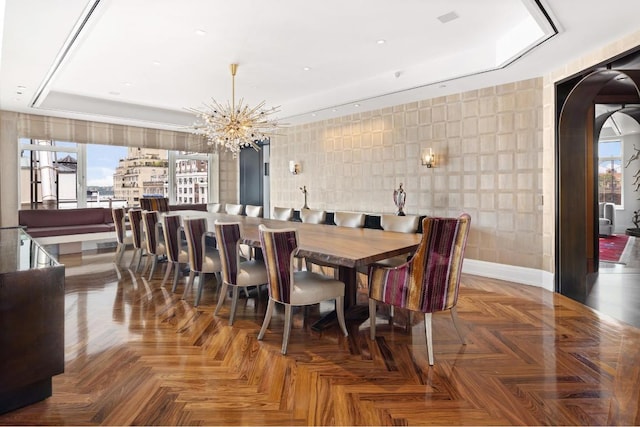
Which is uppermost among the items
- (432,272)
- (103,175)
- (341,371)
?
(103,175)

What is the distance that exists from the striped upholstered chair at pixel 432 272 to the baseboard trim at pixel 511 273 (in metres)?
2.44

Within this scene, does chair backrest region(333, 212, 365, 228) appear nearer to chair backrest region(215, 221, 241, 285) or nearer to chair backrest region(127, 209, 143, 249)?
chair backrest region(215, 221, 241, 285)

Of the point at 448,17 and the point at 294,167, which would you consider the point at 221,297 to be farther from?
the point at 294,167

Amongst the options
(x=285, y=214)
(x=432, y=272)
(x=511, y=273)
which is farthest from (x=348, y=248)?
(x=511, y=273)

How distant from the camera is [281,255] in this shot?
2.61 metres

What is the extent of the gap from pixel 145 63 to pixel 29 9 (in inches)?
75.9

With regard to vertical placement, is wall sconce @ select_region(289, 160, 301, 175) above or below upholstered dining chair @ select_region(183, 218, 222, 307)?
above

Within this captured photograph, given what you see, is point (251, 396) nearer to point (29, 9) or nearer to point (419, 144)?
point (29, 9)

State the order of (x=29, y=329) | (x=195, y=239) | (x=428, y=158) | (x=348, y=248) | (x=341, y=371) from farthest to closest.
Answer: (x=428, y=158)
(x=195, y=239)
(x=348, y=248)
(x=341, y=371)
(x=29, y=329)

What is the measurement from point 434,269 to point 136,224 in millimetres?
4153

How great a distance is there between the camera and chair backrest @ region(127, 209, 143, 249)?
16.2ft

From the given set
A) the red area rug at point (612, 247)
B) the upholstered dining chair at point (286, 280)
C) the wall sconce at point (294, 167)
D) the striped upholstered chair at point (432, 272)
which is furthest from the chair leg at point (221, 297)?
the red area rug at point (612, 247)

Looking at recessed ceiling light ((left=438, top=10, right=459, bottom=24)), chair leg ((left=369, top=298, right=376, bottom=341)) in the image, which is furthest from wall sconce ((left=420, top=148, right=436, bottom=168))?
chair leg ((left=369, top=298, right=376, bottom=341))

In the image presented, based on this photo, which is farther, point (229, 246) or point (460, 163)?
point (460, 163)
